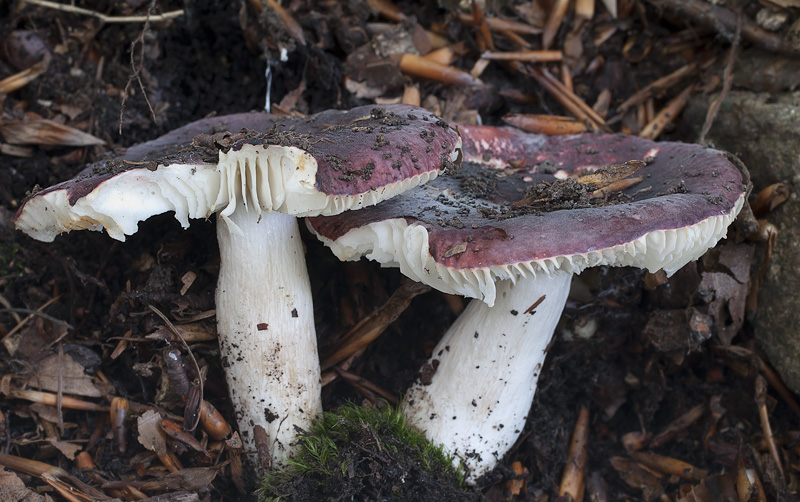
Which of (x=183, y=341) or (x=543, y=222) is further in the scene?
(x=183, y=341)

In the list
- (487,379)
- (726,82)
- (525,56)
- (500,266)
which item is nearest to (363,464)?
(487,379)

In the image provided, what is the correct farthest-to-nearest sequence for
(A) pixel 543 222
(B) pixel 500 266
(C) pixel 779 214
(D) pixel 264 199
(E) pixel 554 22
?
(E) pixel 554 22
(C) pixel 779 214
(D) pixel 264 199
(A) pixel 543 222
(B) pixel 500 266

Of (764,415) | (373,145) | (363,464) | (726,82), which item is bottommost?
(764,415)

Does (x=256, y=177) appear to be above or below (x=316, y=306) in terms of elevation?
above

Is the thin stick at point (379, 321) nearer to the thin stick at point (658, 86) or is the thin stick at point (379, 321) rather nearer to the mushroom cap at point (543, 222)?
the mushroom cap at point (543, 222)

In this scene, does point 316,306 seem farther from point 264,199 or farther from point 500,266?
point 500,266

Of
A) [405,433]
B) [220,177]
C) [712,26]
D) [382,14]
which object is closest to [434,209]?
[220,177]
